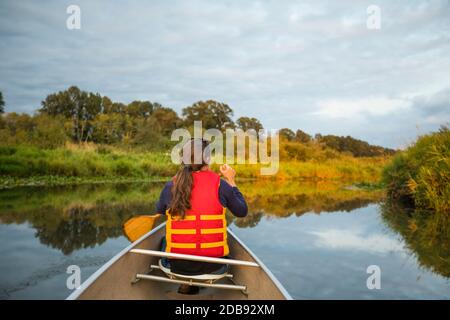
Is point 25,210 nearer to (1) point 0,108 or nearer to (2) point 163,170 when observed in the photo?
(2) point 163,170

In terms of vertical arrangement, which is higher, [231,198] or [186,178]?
[186,178]

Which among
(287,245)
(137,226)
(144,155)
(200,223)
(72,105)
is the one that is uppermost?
(72,105)

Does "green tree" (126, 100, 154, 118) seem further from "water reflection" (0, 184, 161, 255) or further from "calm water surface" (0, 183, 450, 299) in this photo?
"calm water surface" (0, 183, 450, 299)

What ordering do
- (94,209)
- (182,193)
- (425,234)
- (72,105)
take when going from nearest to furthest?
(182,193) < (425,234) < (94,209) < (72,105)

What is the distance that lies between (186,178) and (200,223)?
0.34m

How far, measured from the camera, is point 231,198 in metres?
3.07

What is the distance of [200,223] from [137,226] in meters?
1.54

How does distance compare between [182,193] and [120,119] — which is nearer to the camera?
[182,193]

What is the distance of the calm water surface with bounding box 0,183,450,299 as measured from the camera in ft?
13.5

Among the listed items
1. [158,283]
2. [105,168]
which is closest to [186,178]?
[158,283]

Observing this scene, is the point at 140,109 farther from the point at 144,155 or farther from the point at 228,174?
the point at 228,174

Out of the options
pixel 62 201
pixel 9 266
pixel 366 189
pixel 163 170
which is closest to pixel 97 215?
pixel 62 201

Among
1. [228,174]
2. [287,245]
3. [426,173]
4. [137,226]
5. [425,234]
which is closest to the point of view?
[228,174]
